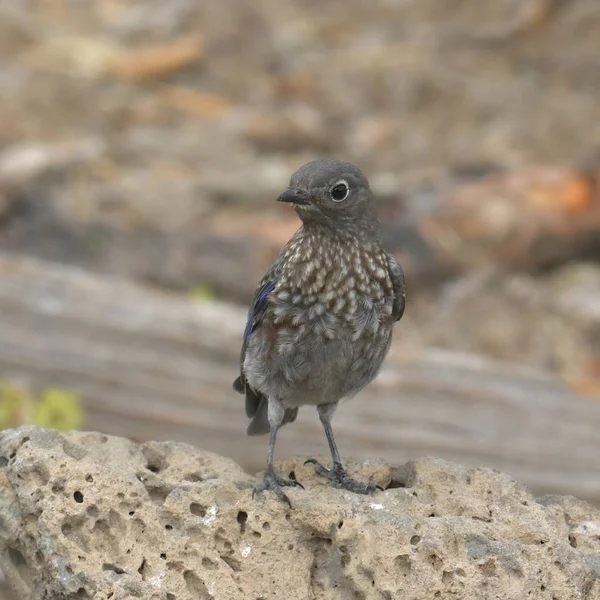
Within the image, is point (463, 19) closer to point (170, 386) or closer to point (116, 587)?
point (170, 386)

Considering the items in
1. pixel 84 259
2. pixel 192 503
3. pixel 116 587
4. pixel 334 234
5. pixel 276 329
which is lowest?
pixel 116 587

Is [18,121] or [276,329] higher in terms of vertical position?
[18,121]

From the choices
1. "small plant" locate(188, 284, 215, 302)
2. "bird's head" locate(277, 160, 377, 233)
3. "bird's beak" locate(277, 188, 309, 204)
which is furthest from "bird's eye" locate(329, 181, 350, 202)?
"small plant" locate(188, 284, 215, 302)

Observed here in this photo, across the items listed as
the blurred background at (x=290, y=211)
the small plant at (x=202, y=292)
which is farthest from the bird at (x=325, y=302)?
the small plant at (x=202, y=292)

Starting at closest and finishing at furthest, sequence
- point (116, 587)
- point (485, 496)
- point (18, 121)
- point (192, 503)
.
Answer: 1. point (116, 587)
2. point (192, 503)
3. point (485, 496)
4. point (18, 121)

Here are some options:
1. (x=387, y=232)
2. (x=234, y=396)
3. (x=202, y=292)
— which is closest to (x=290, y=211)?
(x=387, y=232)

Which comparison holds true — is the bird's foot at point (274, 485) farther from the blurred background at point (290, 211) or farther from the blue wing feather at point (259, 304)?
the blurred background at point (290, 211)

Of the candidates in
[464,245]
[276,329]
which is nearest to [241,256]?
[464,245]

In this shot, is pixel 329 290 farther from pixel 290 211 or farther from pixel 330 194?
pixel 290 211
